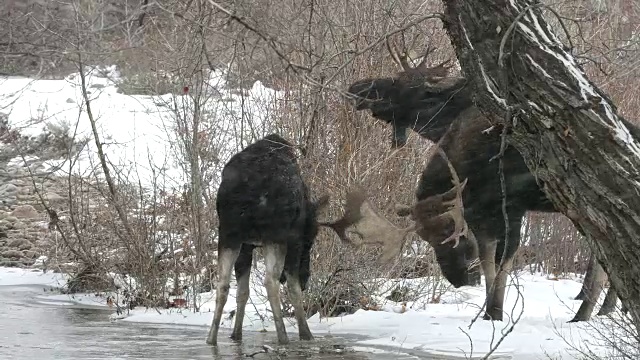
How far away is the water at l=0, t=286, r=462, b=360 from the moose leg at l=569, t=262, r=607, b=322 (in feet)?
7.20

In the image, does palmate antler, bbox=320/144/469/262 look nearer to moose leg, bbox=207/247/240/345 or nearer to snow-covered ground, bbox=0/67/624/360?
snow-covered ground, bbox=0/67/624/360

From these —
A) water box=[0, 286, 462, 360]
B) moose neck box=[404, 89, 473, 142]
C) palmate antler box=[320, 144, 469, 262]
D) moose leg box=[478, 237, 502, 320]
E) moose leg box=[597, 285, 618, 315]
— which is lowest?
water box=[0, 286, 462, 360]

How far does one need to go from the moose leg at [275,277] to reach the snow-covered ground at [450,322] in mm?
882

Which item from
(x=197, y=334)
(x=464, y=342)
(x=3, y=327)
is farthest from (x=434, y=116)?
(x=3, y=327)

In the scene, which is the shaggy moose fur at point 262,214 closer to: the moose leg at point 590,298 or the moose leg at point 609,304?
the moose leg at point 590,298

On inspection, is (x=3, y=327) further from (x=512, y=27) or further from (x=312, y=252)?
(x=512, y=27)

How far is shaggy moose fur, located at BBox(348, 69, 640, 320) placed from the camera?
10.4 meters

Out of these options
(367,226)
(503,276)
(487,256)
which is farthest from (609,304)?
(367,226)

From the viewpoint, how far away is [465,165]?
10.8m

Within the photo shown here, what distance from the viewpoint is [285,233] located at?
9.69 meters

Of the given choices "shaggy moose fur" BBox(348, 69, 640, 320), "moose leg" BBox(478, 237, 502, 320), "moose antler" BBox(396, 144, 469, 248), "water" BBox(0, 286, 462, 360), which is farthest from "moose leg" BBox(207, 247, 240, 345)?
"moose leg" BBox(478, 237, 502, 320)

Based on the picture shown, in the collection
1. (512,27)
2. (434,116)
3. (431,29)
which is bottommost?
(512,27)

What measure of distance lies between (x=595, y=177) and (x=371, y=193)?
266 inches

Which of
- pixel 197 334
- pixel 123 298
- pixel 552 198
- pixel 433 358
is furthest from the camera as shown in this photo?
pixel 123 298
